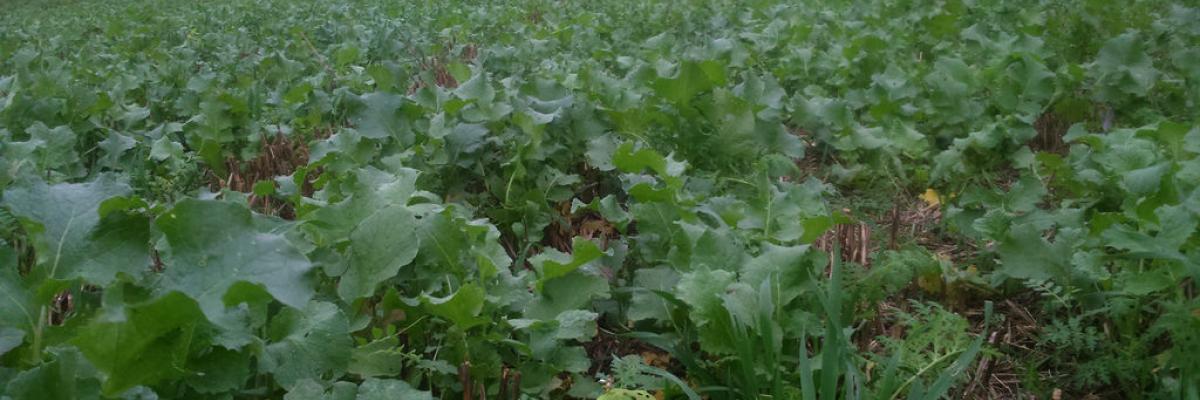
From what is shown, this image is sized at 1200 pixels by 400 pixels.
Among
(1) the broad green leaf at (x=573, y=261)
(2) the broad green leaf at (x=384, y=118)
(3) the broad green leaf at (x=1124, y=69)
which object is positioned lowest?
(3) the broad green leaf at (x=1124, y=69)

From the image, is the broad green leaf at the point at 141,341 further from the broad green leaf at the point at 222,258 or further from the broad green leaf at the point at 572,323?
the broad green leaf at the point at 572,323

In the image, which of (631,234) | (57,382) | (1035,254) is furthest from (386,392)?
(1035,254)

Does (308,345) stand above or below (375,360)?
above

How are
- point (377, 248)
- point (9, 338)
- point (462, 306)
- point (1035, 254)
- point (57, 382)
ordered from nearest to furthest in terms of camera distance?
point (57, 382) < point (9, 338) < point (462, 306) < point (377, 248) < point (1035, 254)

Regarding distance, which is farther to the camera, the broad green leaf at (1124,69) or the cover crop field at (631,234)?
the broad green leaf at (1124,69)

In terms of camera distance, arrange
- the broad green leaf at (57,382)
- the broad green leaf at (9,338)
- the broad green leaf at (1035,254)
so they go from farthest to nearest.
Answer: the broad green leaf at (1035,254) < the broad green leaf at (9,338) < the broad green leaf at (57,382)

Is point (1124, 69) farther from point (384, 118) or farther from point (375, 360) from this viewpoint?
point (375, 360)

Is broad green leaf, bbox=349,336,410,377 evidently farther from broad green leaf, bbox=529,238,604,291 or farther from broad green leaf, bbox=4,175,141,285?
broad green leaf, bbox=4,175,141,285

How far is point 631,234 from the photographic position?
2723mm

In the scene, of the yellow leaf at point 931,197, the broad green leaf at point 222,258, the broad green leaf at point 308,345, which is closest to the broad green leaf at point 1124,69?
the yellow leaf at point 931,197

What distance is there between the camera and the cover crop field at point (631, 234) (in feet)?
4.67

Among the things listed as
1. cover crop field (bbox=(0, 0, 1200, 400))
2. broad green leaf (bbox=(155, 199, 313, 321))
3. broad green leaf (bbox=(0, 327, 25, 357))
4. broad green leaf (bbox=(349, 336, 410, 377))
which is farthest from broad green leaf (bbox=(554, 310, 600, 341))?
broad green leaf (bbox=(0, 327, 25, 357))

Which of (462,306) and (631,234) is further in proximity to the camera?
(631,234)

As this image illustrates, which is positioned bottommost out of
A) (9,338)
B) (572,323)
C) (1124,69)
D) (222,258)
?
(1124,69)
